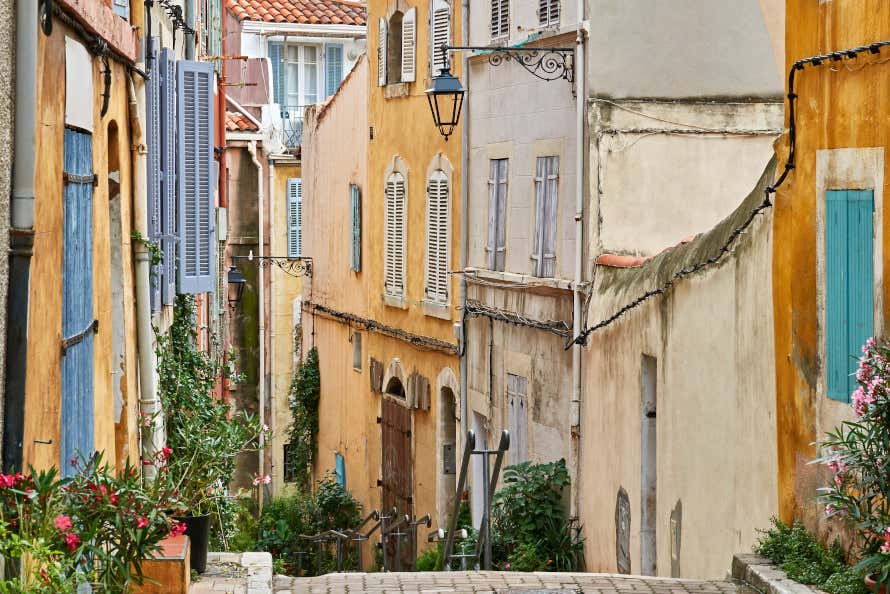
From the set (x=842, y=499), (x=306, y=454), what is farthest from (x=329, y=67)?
(x=842, y=499)

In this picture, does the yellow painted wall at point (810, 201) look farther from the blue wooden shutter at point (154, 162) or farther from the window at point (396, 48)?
the window at point (396, 48)

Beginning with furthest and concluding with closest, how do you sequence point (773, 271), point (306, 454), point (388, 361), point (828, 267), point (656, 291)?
point (306, 454), point (388, 361), point (656, 291), point (773, 271), point (828, 267)

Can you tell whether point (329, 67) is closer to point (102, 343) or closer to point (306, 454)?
point (306, 454)

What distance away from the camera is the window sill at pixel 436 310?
19.8 meters

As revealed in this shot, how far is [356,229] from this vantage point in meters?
24.3

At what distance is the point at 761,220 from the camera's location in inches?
405

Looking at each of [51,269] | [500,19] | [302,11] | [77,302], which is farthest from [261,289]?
[51,269]

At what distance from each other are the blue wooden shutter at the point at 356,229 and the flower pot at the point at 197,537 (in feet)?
48.0

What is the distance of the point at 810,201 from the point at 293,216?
77.3 ft

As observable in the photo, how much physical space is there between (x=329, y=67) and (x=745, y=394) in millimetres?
27058

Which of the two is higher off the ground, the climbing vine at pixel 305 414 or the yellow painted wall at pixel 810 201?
the yellow painted wall at pixel 810 201

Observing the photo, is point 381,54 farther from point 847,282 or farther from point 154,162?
point 847,282

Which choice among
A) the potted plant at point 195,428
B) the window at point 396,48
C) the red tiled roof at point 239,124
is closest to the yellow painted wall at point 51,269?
the potted plant at point 195,428

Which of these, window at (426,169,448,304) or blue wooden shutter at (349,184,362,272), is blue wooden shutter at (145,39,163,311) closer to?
window at (426,169,448,304)
